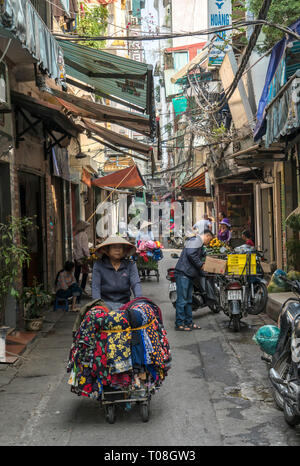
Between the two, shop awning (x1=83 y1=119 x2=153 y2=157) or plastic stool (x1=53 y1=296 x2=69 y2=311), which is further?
shop awning (x1=83 y1=119 x2=153 y2=157)

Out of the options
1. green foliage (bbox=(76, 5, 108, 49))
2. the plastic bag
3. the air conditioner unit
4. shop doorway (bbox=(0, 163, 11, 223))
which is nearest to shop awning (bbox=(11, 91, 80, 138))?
shop doorway (bbox=(0, 163, 11, 223))

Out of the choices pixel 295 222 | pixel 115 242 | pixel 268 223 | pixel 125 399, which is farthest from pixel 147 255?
pixel 125 399

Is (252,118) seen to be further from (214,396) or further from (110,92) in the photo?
(214,396)

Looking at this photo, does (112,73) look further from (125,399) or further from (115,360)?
(125,399)

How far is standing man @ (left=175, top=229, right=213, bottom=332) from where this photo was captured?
9.46 meters

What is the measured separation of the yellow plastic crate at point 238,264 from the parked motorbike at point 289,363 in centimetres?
411

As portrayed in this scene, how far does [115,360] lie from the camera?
16.1 feet

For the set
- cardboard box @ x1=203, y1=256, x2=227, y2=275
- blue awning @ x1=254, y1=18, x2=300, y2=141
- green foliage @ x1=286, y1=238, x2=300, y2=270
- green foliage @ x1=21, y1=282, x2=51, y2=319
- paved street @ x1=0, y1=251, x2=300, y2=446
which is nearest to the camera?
paved street @ x1=0, y1=251, x2=300, y2=446

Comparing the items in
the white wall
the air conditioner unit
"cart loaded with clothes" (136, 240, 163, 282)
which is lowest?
"cart loaded with clothes" (136, 240, 163, 282)

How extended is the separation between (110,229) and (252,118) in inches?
655

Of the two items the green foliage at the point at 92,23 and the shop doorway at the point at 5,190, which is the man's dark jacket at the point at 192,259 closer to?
the shop doorway at the point at 5,190

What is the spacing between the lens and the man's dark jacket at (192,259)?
9469mm

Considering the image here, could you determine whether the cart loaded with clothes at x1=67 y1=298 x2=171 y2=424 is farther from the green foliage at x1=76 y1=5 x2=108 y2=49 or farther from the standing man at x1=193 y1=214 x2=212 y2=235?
the green foliage at x1=76 y1=5 x2=108 y2=49
